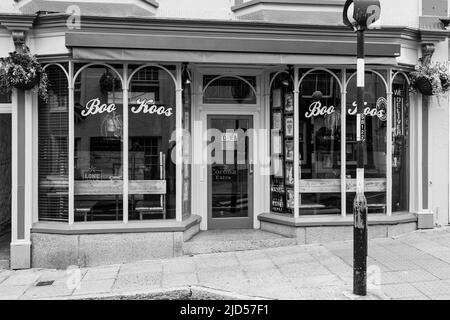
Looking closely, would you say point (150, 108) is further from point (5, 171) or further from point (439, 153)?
point (439, 153)

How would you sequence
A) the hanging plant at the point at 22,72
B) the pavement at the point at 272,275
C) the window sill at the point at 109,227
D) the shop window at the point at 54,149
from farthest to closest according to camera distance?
the shop window at the point at 54,149 → the window sill at the point at 109,227 → the hanging plant at the point at 22,72 → the pavement at the point at 272,275

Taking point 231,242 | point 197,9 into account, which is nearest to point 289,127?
point 231,242

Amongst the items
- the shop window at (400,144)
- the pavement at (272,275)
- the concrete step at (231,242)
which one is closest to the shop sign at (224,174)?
the concrete step at (231,242)

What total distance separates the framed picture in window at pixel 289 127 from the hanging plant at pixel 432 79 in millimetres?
2468

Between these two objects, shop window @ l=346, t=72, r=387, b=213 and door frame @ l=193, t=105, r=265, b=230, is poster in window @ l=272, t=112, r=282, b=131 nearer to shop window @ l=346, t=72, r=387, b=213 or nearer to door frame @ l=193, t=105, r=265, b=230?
door frame @ l=193, t=105, r=265, b=230

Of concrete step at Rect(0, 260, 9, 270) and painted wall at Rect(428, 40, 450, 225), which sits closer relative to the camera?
concrete step at Rect(0, 260, 9, 270)

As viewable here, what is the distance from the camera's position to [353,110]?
8.55 meters

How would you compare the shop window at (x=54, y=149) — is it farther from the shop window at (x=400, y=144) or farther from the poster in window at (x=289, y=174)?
the shop window at (x=400, y=144)

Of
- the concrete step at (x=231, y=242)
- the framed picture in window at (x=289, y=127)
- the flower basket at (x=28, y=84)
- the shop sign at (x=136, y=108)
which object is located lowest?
the concrete step at (x=231, y=242)

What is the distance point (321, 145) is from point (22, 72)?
530cm

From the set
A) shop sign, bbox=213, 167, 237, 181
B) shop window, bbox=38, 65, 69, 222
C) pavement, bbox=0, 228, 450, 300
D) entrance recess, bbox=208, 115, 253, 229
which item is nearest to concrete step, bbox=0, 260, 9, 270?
pavement, bbox=0, 228, 450, 300

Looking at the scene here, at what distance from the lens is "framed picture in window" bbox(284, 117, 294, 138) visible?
338 inches

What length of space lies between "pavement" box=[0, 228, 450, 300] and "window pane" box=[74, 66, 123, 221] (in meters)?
1.09

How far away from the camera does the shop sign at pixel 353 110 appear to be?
8.51 metres
